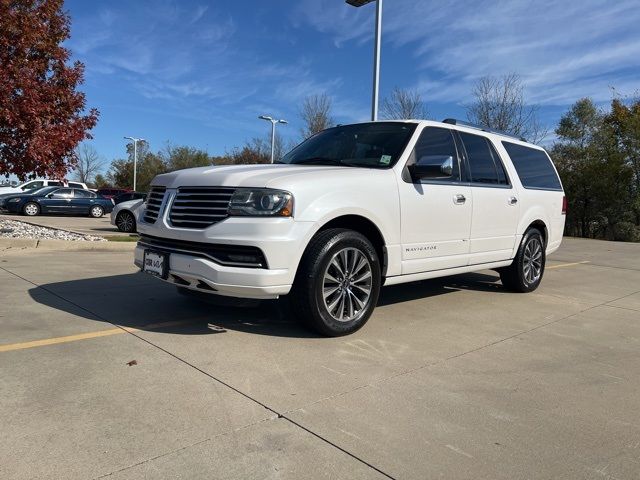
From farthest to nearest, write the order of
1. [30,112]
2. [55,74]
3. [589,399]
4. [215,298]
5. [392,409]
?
[55,74] < [30,112] < [215,298] < [589,399] < [392,409]

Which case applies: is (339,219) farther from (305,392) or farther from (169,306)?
(169,306)

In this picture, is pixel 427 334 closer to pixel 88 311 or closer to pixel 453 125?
pixel 453 125

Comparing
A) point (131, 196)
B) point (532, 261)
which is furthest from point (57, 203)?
point (532, 261)

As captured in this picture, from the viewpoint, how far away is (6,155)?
35.3 feet

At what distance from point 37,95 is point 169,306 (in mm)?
7622

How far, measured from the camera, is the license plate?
4.27 m

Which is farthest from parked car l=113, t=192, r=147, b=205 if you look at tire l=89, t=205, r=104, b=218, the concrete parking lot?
the concrete parking lot

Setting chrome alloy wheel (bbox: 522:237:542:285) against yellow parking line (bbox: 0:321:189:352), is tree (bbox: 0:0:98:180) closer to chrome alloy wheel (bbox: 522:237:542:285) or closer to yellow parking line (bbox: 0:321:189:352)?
yellow parking line (bbox: 0:321:189:352)

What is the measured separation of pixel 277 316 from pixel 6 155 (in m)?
8.80

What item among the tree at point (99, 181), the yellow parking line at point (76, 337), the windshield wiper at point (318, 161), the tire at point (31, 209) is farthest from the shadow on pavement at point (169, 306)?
the tree at point (99, 181)

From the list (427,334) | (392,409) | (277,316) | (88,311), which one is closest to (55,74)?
(88,311)

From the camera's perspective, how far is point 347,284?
439cm

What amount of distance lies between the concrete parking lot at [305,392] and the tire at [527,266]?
988mm

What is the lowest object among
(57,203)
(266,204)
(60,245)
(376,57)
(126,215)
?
(60,245)
